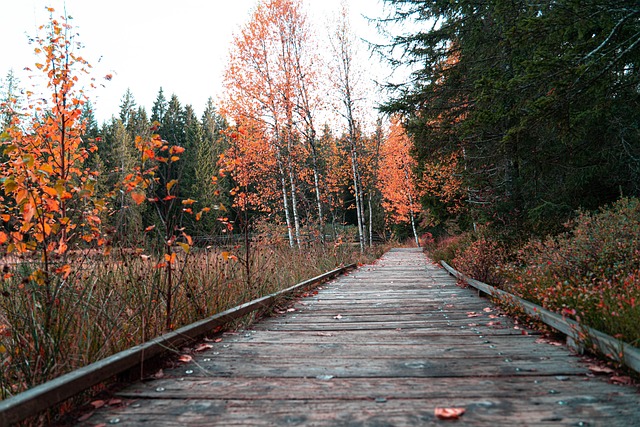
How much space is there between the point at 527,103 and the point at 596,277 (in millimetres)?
2656

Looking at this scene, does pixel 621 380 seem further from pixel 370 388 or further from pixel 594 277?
pixel 594 277

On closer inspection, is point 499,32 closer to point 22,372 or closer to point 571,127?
point 571,127

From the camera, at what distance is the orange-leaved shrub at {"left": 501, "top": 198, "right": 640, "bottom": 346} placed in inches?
128

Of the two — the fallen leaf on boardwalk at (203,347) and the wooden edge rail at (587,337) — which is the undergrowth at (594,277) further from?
the fallen leaf on boardwalk at (203,347)

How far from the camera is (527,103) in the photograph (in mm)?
5938

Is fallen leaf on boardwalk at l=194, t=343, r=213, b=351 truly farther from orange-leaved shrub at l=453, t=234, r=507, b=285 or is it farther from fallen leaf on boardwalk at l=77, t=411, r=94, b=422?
orange-leaved shrub at l=453, t=234, r=507, b=285

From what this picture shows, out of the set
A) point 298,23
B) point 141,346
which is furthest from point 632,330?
point 298,23

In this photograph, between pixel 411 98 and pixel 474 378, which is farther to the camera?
pixel 411 98

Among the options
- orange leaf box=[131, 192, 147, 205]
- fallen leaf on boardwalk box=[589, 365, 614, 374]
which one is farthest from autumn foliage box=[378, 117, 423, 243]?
orange leaf box=[131, 192, 147, 205]

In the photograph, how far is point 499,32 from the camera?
33.3ft

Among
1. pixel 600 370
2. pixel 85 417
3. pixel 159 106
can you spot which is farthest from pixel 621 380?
pixel 159 106

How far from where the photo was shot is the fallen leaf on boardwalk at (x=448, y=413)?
2.20m

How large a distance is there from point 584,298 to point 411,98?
27.0ft

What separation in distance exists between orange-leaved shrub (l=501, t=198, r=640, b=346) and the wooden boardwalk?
417 mm
